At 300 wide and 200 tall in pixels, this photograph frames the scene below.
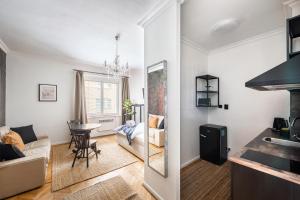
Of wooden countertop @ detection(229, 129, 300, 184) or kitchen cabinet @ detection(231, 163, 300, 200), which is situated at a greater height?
wooden countertop @ detection(229, 129, 300, 184)

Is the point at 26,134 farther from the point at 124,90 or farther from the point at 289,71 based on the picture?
the point at 289,71

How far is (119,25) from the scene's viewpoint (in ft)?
7.58

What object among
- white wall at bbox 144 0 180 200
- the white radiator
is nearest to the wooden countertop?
white wall at bbox 144 0 180 200

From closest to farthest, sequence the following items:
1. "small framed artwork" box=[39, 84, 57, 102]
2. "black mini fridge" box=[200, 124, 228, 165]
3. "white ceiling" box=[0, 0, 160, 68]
→ "white ceiling" box=[0, 0, 160, 68] → "black mini fridge" box=[200, 124, 228, 165] → "small framed artwork" box=[39, 84, 57, 102]

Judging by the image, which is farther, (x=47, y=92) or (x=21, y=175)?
(x=47, y=92)

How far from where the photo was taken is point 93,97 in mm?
5074

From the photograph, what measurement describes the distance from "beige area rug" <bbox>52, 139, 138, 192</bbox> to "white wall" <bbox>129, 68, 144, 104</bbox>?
2387mm

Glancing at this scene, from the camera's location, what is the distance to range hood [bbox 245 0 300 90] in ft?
3.60

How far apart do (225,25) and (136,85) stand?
4116mm

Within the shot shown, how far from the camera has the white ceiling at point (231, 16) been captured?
1.71m

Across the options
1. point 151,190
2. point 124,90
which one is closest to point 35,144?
point 151,190

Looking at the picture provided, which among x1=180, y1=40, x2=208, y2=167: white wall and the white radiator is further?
the white radiator

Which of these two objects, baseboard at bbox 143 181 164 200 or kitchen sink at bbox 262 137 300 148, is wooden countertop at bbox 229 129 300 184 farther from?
baseboard at bbox 143 181 164 200

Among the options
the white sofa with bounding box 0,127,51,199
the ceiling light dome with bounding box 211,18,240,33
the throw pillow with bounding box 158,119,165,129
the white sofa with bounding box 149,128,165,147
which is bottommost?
the white sofa with bounding box 0,127,51,199
